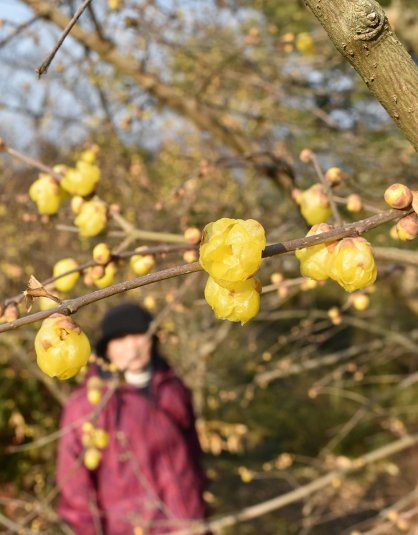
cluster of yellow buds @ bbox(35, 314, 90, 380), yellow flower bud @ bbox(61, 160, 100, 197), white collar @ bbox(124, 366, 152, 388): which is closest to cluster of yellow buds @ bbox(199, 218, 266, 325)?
cluster of yellow buds @ bbox(35, 314, 90, 380)

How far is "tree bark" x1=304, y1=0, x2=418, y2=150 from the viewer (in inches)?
34.9

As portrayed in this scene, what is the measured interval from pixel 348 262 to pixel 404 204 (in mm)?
175

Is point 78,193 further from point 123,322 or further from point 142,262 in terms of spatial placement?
point 123,322

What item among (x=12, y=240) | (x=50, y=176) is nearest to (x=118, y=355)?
(x=50, y=176)

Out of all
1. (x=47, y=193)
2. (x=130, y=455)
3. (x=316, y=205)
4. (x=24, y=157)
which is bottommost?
(x=130, y=455)

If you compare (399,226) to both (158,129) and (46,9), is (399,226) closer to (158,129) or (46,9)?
(46,9)

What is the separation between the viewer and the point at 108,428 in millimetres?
3342

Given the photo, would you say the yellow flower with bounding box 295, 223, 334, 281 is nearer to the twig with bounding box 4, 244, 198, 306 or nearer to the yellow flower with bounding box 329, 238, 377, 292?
the yellow flower with bounding box 329, 238, 377, 292

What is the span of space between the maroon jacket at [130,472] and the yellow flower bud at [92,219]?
→ 1.68m

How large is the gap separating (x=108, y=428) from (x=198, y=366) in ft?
8.20

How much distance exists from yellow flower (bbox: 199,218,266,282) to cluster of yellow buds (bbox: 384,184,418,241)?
11.2 inches

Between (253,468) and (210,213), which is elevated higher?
(210,213)

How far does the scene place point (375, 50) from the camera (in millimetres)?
922

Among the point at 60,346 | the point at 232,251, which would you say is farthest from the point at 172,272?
the point at 60,346
